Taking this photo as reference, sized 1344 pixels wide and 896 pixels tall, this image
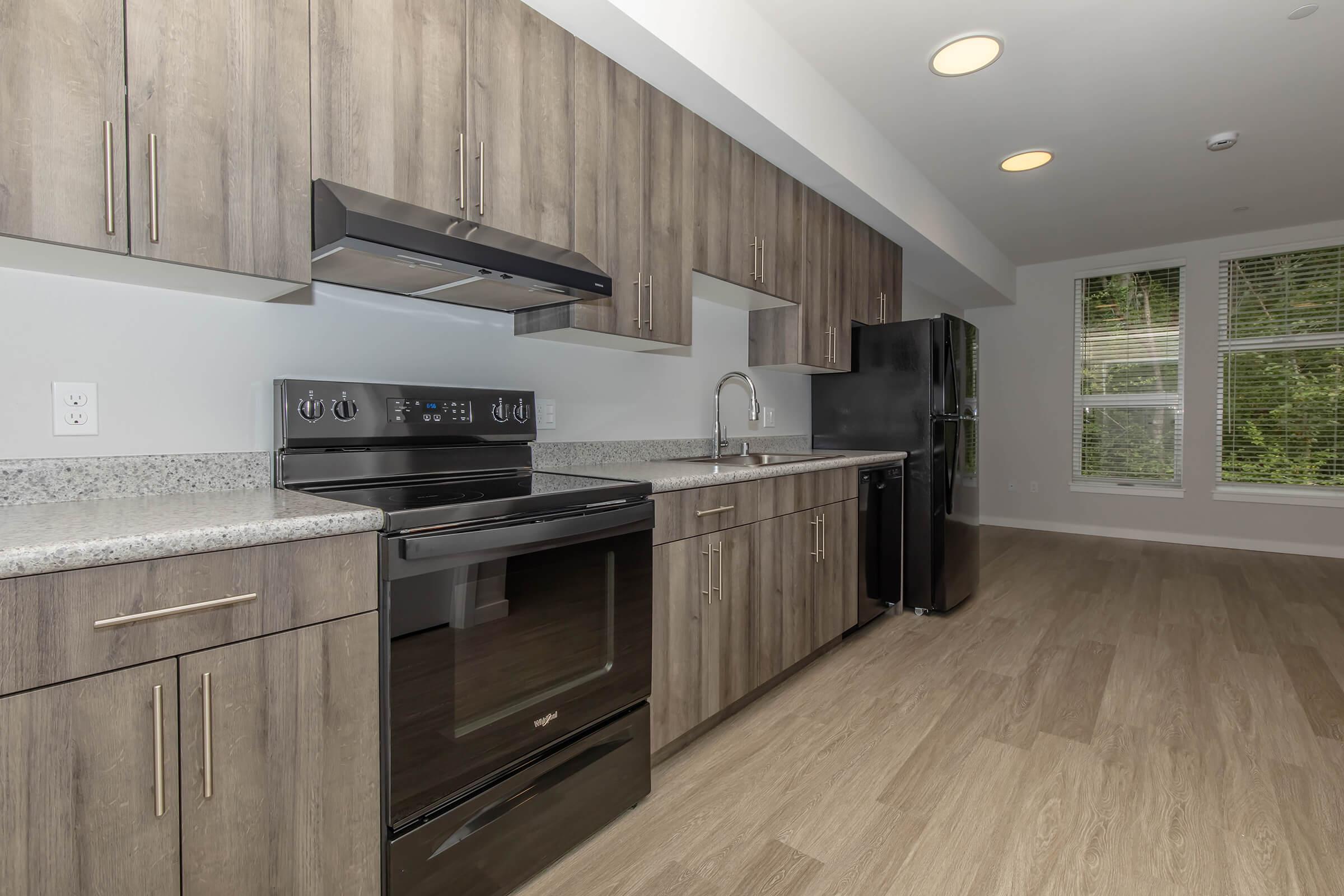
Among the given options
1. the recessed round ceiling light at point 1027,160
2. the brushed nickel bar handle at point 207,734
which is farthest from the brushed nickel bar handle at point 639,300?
the recessed round ceiling light at point 1027,160

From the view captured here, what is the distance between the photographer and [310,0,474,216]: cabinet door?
4.66ft

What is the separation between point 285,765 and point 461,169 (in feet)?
4.57

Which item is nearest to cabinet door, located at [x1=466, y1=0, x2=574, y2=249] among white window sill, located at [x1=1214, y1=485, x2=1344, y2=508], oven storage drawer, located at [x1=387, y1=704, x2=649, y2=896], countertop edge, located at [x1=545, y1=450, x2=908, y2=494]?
countertop edge, located at [x1=545, y1=450, x2=908, y2=494]

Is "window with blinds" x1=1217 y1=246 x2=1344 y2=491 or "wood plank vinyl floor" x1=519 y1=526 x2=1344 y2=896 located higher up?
"window with blinds" x1=1217 y1=246 x2=1344 y2=491

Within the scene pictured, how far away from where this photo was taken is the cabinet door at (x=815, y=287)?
3164 mm

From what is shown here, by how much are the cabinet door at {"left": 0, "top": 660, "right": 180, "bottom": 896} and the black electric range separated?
1.11 feet

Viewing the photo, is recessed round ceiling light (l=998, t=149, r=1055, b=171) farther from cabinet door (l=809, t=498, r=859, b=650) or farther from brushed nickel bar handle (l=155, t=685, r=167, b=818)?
brushed nickel bar handle (l=155, t=685, r=167, b=818)

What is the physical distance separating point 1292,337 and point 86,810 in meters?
7.21

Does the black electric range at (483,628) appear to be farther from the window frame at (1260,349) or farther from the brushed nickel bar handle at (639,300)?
the window frame at (1260,349)

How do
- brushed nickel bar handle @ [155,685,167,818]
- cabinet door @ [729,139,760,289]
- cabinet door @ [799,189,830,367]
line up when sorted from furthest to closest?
cabinet door @ [799,189,830,367]
cabinet door @ [729,139,760,289]
brushed nickel bar handle @ [155,685,167,818]

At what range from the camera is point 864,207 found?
342 cm

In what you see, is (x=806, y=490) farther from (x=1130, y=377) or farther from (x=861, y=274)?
(x=1130, y=377)

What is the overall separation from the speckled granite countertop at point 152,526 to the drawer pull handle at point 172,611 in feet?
0.27

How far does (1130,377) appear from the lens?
227 inches
